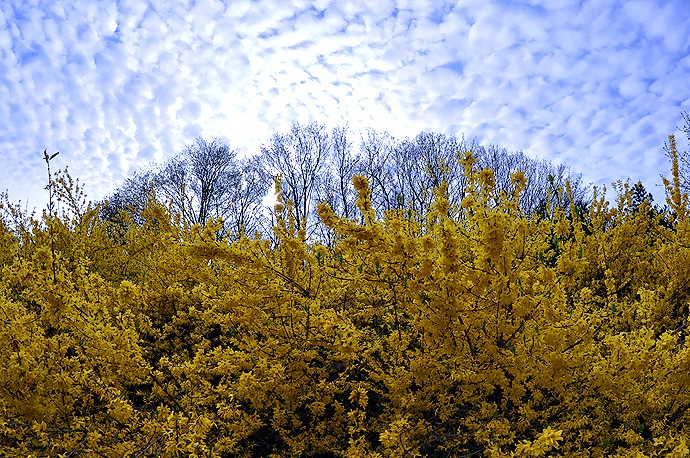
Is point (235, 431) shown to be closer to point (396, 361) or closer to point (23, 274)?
point (396, 361)

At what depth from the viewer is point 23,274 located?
10.0 feet

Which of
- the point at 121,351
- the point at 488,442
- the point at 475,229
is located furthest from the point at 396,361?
the point at 121,351

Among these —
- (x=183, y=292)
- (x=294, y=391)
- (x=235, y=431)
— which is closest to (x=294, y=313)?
(x=294, y=391)

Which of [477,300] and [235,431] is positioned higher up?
[477,300]

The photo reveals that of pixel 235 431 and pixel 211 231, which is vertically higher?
pixel 211 231

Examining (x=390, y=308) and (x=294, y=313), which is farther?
(x=390, y=308)

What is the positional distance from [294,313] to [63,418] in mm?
2009

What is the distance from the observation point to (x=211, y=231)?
10.8ft

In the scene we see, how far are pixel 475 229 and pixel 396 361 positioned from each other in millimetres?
1136

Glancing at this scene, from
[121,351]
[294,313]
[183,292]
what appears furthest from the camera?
[183,292]

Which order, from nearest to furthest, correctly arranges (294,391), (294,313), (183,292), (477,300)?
(477,300) → (294,313) → (294,391) → (183,292)

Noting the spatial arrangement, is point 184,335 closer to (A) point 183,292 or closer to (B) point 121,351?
(A) point 183,292

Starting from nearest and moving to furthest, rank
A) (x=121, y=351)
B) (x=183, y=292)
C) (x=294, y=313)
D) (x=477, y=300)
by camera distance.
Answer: (x=477, y=300) < (x=121, y=351) < (x=294, y=313) < (x=183, y=292)

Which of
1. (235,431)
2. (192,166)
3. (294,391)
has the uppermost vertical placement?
(192,166)
